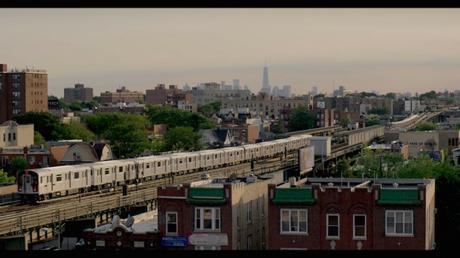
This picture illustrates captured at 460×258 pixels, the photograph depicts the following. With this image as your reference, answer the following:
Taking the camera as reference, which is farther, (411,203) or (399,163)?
(399,163)

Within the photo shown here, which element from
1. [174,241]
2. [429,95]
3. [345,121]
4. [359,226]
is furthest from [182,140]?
[429,95]

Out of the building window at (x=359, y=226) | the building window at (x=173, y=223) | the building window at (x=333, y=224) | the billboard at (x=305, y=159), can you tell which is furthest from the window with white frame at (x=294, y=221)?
the billboard at (x=305, y=159)

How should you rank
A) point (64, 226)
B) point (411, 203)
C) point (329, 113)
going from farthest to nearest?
point (329, 113), point (64, 226), point (411, 203)

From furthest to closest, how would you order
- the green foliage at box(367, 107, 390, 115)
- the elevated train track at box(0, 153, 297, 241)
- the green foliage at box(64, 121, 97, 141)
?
the green foliage at box(367, 107, 390, 115), the green foliage at box(64, 121, 97, 141), the elevated train track at box(0, 153, 297, 241)

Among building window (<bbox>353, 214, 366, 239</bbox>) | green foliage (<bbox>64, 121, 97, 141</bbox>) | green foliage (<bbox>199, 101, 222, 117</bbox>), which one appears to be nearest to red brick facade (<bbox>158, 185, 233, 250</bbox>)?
building window (<bbox>353, 214, 366, 239</bbox>)

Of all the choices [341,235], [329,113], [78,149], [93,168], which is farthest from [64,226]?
[329,113]

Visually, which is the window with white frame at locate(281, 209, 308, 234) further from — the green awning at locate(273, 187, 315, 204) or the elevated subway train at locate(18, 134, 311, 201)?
the elevated subway train at locate(18, 134, 311, 201)
